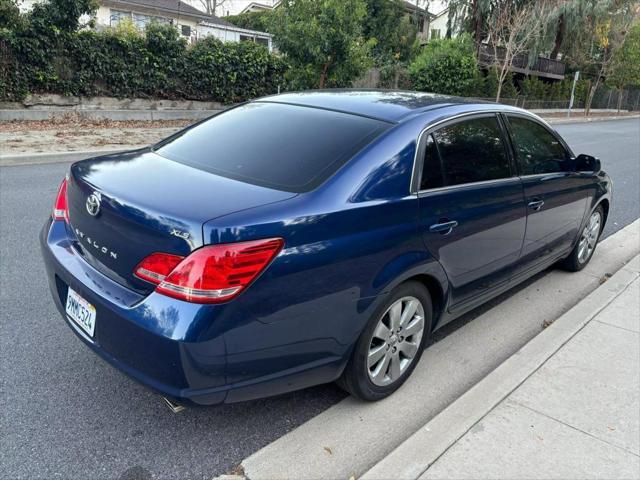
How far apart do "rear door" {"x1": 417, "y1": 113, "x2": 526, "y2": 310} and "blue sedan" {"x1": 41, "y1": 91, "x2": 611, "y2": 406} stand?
0.01 m

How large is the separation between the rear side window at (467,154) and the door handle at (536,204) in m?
0.36

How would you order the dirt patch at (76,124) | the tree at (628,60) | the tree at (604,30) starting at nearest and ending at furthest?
1. the dirt patch at (76,124)
2. the tree at (604,30)
3. the tree at (628,60)

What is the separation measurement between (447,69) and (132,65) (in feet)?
51.9

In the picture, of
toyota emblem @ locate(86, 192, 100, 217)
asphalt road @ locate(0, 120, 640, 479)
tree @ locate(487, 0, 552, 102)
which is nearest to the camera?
asphalt road @ locate(0, 120, 640, 479)

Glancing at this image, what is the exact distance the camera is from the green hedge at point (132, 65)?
1334cm

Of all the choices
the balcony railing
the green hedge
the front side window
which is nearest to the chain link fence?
the balcony railing

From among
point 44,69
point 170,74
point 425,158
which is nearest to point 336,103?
point 425,158

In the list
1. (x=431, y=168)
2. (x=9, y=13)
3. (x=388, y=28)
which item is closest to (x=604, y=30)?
(x=388, y=28)

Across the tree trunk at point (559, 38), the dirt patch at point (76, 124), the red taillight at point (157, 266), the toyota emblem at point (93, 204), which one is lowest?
the dirt patch at point (76, 124)

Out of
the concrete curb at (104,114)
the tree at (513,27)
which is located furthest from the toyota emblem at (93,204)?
the tree at (513,27)

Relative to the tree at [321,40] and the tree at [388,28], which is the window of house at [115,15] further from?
the tree at [388,28]

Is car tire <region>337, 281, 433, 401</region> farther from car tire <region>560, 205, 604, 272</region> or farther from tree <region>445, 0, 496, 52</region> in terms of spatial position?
tree <region>445, 0, 496, 52</region>

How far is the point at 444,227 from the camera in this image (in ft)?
9.86

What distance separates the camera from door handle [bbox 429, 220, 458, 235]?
9.61 ft
